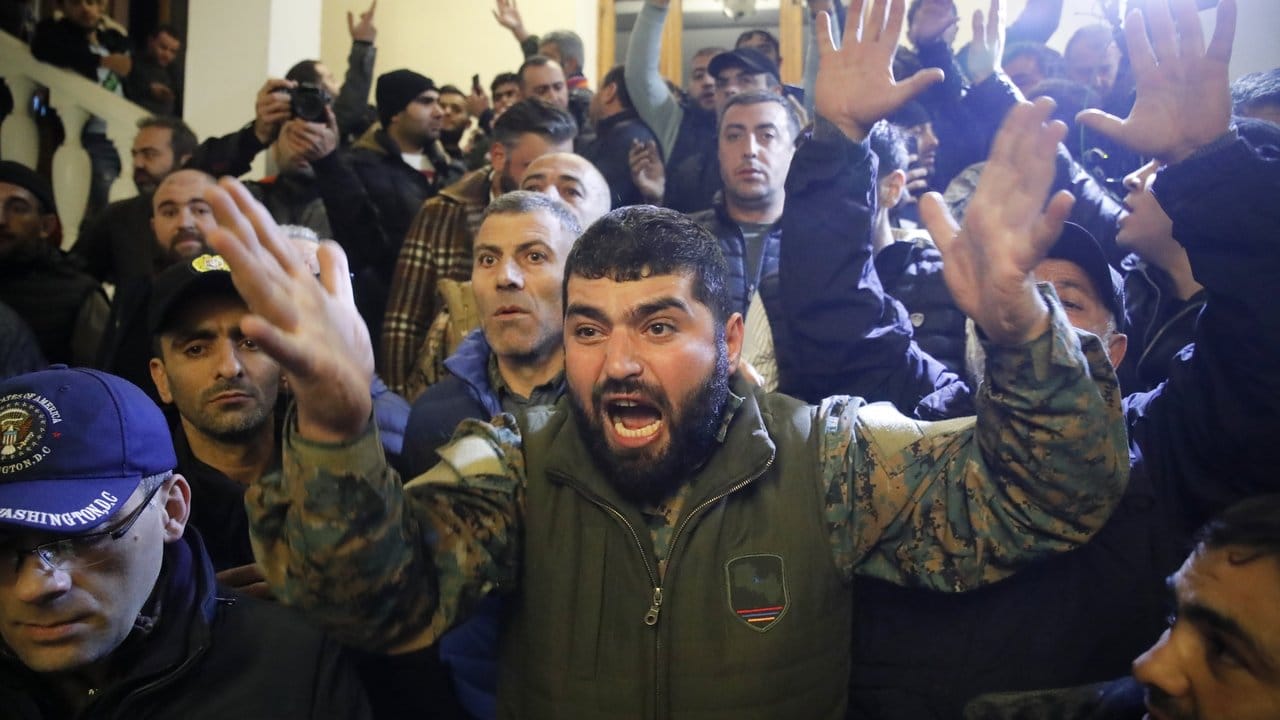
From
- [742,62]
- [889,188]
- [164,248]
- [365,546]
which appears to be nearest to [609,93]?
[742,62]

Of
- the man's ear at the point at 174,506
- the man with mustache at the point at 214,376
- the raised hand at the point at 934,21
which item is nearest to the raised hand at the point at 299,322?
the man's ear at the point at 174,506

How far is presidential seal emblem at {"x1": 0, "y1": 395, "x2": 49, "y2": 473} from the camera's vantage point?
184cm

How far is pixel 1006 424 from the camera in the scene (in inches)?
67.2

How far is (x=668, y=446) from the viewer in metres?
1.95

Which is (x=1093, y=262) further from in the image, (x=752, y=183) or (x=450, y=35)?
(x=450, y=35)

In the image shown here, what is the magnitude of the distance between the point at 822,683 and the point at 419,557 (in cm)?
80

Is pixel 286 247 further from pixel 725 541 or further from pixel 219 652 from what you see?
pixel 725 541

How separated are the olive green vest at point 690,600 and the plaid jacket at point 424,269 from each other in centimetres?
190

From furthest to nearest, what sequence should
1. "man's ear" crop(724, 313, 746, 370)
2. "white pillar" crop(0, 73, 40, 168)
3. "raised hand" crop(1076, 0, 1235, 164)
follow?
"white pillar" crop(0, 73, 40, 168) → "man's ear" crop(724, 313, 746, 370) → "raised hand" crop(1076, 0, 1235, 164)

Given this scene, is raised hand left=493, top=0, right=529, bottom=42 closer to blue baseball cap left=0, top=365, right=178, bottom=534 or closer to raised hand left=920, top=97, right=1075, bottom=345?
blue baseball cap left=0, top=365, right=178, bottom=534

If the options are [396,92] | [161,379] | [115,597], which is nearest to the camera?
[115,597]

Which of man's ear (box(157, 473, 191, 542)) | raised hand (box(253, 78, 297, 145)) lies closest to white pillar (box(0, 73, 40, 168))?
raised hand (box(253, 78, 297, 145))

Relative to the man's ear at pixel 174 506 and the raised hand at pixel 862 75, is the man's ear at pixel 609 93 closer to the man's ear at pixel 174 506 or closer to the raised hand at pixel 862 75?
the raised hand at pixel 862 75

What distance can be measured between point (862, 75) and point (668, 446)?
3.35 ft
